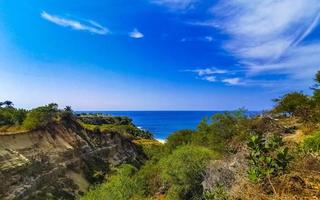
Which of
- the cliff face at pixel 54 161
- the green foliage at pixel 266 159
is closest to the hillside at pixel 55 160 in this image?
the cliff face at pixel 54 161

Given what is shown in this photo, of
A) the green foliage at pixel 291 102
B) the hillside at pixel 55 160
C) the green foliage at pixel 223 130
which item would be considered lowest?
the hillside at pixel 55 160

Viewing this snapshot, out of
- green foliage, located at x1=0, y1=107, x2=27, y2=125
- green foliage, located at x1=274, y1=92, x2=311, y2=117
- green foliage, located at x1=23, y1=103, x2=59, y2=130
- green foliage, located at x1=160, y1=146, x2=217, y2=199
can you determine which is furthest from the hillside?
green foliage, located at x1=274, y1=92, x2=311, y2=117

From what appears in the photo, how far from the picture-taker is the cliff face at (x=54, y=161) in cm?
5185

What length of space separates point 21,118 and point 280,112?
45.5 meters

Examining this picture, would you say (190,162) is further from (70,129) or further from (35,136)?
(70,129)

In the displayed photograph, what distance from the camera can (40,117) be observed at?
66.9m

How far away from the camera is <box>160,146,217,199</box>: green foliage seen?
44375 millimetres

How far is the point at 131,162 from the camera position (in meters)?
86.5

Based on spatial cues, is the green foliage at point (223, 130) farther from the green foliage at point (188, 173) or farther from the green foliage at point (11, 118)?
the green foliage at point (11, 118)

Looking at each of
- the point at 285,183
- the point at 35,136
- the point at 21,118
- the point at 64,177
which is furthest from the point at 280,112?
the point at 285,183

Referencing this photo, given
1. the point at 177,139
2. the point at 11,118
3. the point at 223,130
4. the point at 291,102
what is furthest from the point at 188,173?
the point at 11,118

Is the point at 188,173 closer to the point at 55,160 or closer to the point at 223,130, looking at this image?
the point at 223,130

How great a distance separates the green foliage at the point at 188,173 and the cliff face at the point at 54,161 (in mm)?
19789

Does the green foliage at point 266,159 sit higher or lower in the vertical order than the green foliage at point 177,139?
higher
